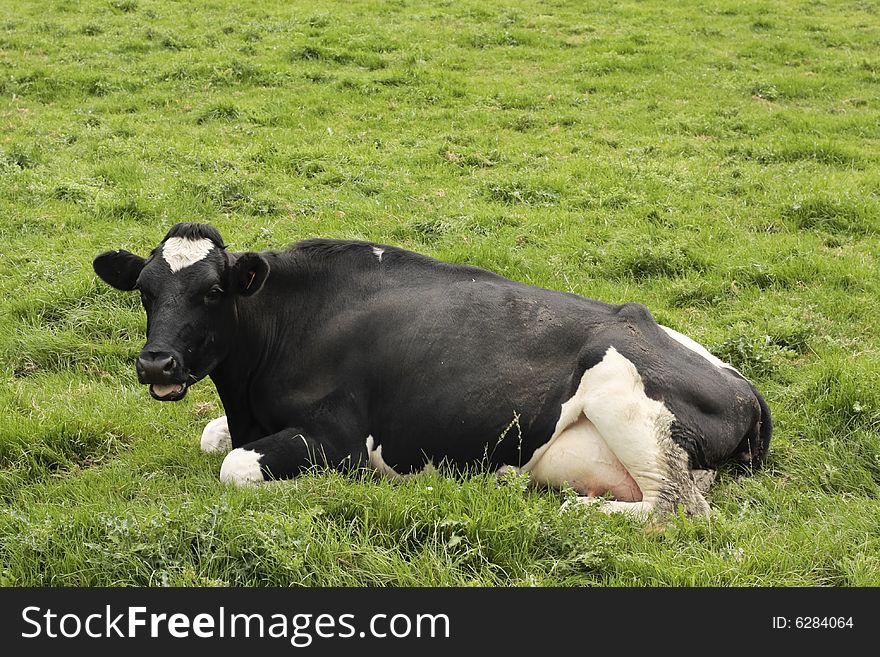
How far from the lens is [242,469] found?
5.98m

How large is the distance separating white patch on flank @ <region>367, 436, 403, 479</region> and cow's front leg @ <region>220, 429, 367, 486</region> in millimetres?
56

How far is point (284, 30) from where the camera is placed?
2130 centimetres

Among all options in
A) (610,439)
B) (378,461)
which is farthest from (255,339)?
(610,439)

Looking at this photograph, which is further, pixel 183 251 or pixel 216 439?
pixel 216 439

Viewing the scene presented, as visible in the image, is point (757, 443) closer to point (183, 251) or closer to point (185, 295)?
point (185, 295)

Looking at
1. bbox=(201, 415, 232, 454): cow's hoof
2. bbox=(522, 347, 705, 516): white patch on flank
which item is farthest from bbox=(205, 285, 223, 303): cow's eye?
bbox=(522, 347, 705, 516): white patch on flank

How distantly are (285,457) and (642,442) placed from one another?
7.44ft

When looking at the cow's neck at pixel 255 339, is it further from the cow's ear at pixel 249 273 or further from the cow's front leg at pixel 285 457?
the cow's front leg at pixel 285 457

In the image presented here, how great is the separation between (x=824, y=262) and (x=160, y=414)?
7179 mm

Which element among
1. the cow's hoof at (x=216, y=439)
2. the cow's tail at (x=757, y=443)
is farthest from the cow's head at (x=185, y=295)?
the cow's tail at (x=757, y=443)

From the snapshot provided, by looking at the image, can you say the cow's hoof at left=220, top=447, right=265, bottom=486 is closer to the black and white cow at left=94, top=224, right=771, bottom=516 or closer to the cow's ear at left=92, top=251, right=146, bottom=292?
the black and white cow at left=94, top=224, right=771, bottom=516

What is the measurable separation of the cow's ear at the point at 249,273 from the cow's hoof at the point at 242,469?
1094mm

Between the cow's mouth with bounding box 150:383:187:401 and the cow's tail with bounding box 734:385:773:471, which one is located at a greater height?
the cow's mouth with bounding box 150:383:187:401

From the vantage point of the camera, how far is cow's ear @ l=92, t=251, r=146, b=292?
6.38 m
